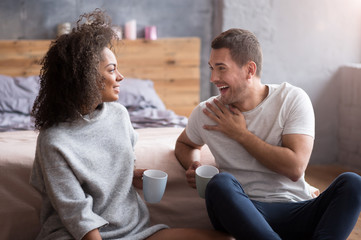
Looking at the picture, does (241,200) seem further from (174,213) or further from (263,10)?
(263,10)

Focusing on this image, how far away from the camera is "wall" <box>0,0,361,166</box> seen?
3322mm

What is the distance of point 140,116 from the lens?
2682mm

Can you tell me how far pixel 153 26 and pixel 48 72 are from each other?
2.24 m

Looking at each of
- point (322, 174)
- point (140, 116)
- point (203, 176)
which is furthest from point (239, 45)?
point (322, 174)

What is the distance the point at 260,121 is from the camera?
158 cm

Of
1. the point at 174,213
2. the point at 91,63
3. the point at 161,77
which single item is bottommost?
the point at 174,213

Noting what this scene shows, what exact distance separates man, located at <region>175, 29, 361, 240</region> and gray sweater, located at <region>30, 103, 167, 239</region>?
0.90 ft

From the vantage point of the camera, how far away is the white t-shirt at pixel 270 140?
1.52 m

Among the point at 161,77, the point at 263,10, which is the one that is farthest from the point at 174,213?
the point at 263,10

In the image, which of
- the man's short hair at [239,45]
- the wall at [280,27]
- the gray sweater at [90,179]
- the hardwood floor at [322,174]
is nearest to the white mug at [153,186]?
the gray sweater at [90,179]

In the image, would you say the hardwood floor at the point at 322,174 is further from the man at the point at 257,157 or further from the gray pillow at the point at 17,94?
the gray pillow at the point at 17,94

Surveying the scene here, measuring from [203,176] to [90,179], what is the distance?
14.9 inches

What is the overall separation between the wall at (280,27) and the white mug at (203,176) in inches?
86.5

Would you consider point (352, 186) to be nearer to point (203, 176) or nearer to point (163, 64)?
point (203, 176)
